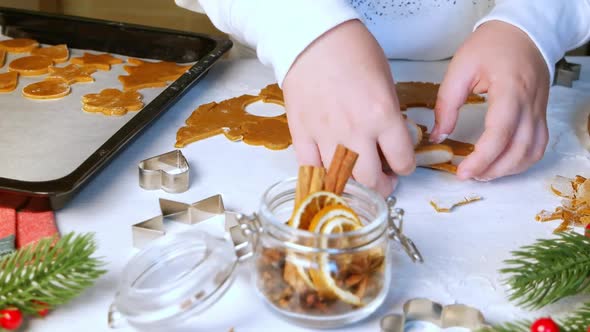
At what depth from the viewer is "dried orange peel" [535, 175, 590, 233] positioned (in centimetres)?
66

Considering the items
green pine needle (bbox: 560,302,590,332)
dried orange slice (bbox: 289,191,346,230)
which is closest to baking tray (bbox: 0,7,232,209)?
dried orange slice (bbox: 289,191,346,230)

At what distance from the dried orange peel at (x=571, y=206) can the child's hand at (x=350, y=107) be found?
0.45ft

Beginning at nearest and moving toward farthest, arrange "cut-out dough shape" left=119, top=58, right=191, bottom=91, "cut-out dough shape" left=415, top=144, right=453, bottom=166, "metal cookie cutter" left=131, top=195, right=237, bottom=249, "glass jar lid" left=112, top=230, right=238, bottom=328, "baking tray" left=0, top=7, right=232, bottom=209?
"glass jar lid" left=112, top=230, right=238, bottom=328
"metal cookie cutter" left=131, top=195, right=237, bottom=249
"cut-out dough shape" left=415, top=144, right=453, bottom=166
"baking tray" left=0, top=7, right=232, bottom=209
"cut-out dough shape" left=119, top=58, right=191, bottom=91

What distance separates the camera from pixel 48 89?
0.95 meters

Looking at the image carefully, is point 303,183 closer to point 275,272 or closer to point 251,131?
point 275,272

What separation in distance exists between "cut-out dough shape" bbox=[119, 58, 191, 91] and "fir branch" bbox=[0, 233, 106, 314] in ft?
1.56

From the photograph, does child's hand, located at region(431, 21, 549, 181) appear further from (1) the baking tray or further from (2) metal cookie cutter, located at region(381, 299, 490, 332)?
(1) the baking tray

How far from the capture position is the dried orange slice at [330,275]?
48 centimetres

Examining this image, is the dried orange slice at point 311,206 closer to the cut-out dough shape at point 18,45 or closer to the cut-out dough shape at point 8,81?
the cut-out dough shape at point 8,81

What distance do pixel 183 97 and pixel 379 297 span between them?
49cm

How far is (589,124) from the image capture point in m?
0.84

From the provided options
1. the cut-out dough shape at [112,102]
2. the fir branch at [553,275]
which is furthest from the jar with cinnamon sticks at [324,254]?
the cut-out dough shape at [112,102]

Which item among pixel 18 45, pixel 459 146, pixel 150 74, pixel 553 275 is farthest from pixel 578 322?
pixel 18 45

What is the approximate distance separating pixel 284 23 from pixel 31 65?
1.53ft
